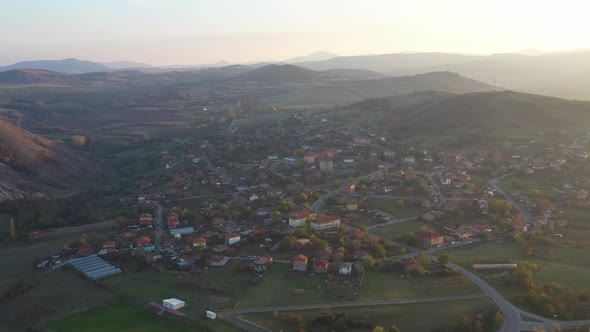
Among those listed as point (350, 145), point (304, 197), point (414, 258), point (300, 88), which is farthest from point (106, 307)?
Result: point (300, 88)

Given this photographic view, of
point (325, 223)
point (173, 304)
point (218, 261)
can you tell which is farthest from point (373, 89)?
point (173, 304)

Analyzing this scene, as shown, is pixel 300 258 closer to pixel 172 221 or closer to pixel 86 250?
pixel 172 221

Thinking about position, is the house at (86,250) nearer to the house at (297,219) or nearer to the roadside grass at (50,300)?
the roadside grass at (50,300)

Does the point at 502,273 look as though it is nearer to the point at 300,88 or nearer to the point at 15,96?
the point at 300,88

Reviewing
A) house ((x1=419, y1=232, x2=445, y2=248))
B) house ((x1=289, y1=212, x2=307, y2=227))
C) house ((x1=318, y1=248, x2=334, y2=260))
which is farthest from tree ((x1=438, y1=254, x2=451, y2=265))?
house ((x1=289, y1=212, x2=307, y2=227))

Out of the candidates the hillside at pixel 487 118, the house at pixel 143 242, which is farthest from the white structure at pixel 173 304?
the hillside at pixel 487 118

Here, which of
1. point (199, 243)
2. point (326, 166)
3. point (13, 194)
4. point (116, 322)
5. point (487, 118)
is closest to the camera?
point (116, 322)

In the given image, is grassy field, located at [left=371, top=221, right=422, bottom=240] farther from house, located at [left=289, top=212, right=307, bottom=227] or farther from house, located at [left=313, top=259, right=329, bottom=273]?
house, located at [left=313, top=259, right=329, bottom=273]
